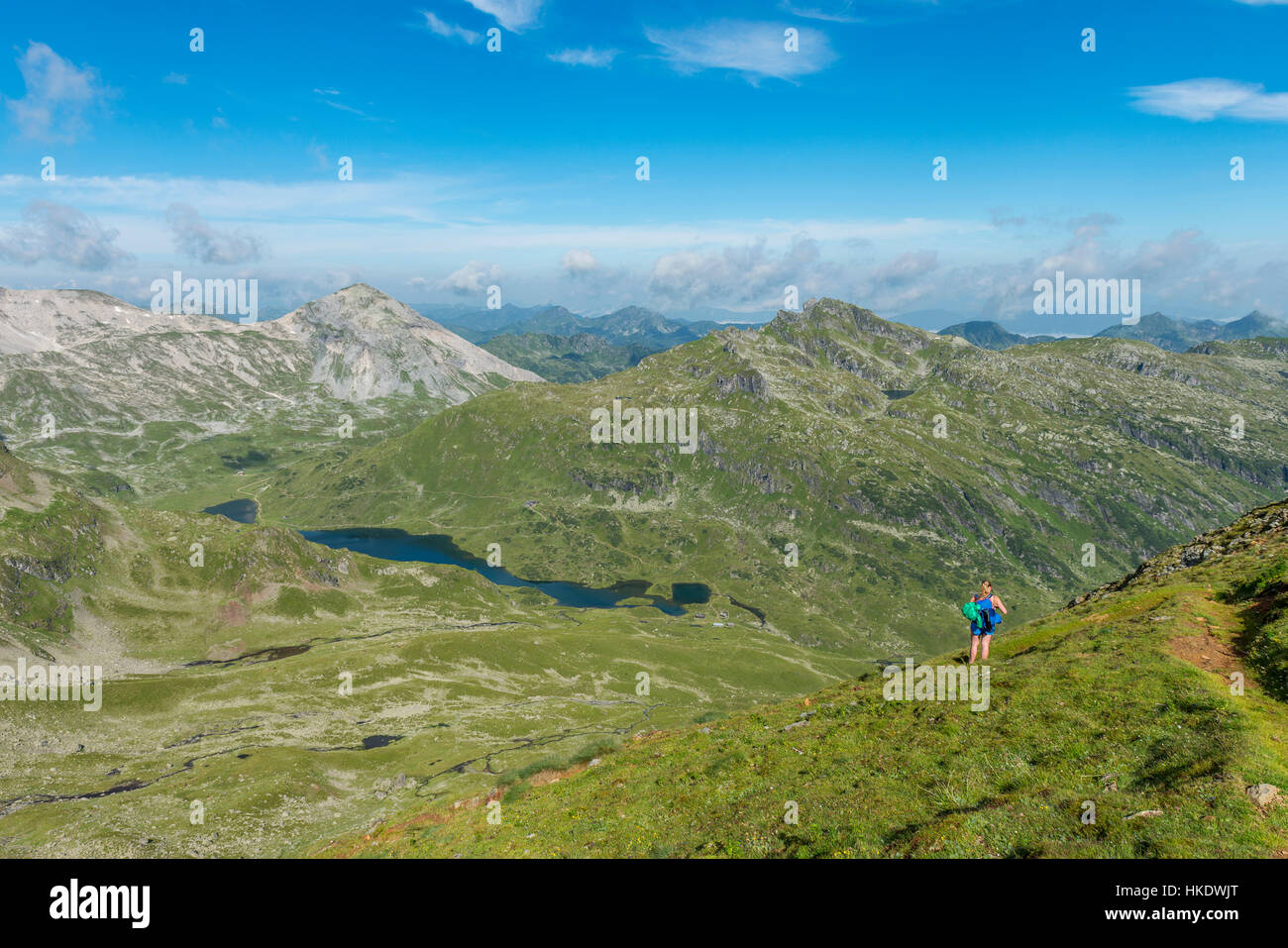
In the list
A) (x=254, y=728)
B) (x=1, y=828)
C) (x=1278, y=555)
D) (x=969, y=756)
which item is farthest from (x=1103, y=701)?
(x=254, y=728)

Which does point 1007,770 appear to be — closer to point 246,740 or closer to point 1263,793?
point 1263,793

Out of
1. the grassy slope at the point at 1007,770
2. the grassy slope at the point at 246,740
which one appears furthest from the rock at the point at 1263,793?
the grassy slope at the point at 246,740

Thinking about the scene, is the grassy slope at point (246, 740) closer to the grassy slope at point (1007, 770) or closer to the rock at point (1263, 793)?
the grassy slope at point (1007, 770)

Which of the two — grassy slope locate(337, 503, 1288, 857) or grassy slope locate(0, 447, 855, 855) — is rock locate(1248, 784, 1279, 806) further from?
grassy slope locate(0, 447, 855, 855)

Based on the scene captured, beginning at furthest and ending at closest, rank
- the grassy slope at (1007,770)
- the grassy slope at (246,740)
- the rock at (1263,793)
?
the grassy slope at (246,740) < the grassy slope at (1007,770) < the rock at (1263,793)

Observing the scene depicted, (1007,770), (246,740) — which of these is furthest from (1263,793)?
(246,740)

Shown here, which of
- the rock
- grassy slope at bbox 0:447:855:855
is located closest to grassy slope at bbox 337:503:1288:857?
the rock
